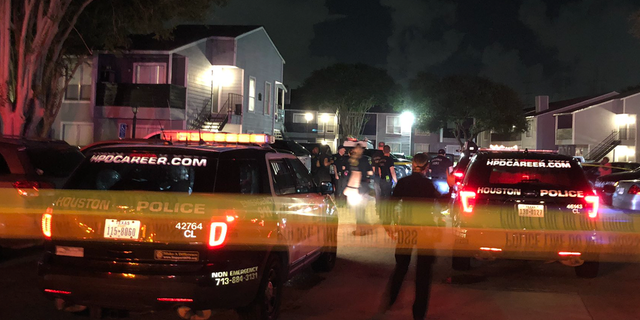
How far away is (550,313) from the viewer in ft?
22.2

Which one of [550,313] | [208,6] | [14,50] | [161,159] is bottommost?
[550,313]

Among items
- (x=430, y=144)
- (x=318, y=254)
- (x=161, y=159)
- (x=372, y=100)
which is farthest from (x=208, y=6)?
(x=430, y=144)

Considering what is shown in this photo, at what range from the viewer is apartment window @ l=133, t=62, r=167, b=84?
28031 millimetres

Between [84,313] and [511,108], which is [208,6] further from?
[511,108]

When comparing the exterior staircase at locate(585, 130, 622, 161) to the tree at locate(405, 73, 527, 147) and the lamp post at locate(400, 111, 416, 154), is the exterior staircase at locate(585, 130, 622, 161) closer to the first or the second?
the tree at locate(405, 73, 527, 147)

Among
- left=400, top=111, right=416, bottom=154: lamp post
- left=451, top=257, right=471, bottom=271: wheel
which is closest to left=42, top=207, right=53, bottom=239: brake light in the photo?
left=451, top=257, right=471, bottom=271: wheel

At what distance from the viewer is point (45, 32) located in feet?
58.9

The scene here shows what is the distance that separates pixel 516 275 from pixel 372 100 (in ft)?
159

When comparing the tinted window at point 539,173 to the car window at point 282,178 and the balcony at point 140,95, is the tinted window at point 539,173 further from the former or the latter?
the balcony at point 140,95

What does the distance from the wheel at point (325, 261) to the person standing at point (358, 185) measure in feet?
10.2

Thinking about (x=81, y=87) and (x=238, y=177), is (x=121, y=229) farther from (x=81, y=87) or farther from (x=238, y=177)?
(x=81, y=87)

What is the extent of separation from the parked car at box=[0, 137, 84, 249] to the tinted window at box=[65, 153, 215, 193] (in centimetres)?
333

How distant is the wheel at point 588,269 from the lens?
8453 millimetres

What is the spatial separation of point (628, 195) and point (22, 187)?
10.8 m
